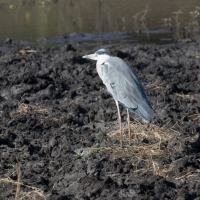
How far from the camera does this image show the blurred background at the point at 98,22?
16.9 metres

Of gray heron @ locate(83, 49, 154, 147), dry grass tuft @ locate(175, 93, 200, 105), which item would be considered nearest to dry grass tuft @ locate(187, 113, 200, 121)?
dry grass tuft @ locate(175, 93, 200, 105)

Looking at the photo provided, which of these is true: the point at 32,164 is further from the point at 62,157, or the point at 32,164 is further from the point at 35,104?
the point at 35,104

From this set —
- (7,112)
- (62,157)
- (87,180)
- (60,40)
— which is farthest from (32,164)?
(60,40)

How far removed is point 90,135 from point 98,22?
12.3 m

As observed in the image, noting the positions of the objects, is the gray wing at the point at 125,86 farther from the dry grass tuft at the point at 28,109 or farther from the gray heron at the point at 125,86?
the dry grass tuft at the point at 28,109

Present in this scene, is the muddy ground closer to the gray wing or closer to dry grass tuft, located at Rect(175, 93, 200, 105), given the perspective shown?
dry grass tuft, located at Rect(175, 93, 200, 105)

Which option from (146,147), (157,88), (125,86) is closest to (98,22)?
(157,88)

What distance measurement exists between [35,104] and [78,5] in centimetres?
1457

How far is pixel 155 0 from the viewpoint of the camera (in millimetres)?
23859

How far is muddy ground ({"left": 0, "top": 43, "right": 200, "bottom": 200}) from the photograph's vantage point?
19.2ft

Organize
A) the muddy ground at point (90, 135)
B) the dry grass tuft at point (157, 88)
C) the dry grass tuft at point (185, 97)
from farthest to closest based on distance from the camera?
the dry grass tuft at point (157, 88) < the dry grass tuft at point (185, 97) < the muddy ground at point (90, 135)

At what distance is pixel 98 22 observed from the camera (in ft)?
64.7

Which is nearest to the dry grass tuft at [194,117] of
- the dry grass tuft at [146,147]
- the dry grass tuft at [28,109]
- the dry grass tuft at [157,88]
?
the dry grass tuft at [146,147]

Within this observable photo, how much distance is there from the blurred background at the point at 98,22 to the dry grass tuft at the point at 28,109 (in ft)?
22.0
